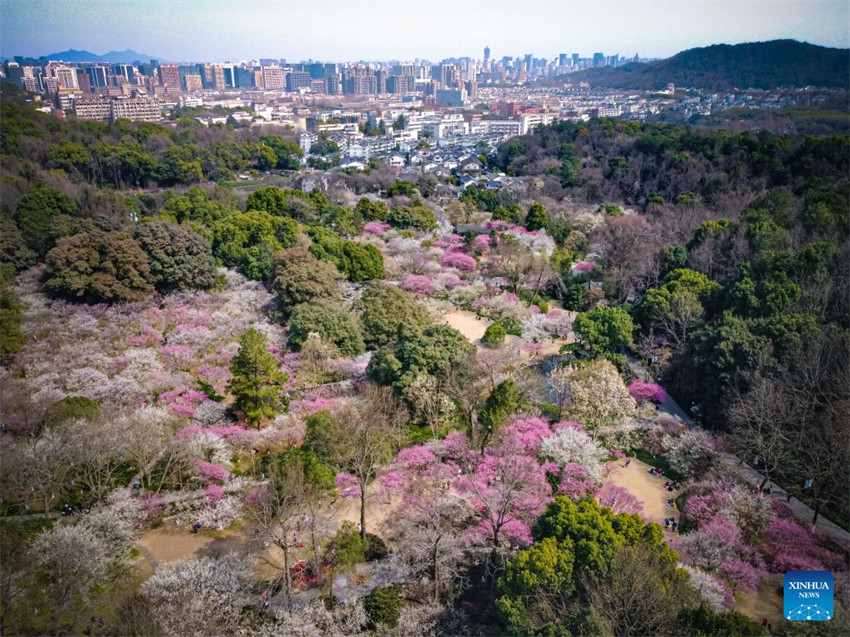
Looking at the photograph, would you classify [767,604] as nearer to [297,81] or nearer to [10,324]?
[10,324]

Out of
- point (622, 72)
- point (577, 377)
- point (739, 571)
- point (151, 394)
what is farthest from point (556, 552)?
point (622, 72)

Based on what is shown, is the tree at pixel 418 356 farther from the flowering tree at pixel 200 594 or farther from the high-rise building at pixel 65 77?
the high-rise building at pixel 65 77

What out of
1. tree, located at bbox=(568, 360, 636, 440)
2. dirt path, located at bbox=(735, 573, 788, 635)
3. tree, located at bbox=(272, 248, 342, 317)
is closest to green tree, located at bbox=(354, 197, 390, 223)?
tree, located at bbox=(272, 248, 342, 317)

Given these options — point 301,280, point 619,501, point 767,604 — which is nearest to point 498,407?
point 619,501

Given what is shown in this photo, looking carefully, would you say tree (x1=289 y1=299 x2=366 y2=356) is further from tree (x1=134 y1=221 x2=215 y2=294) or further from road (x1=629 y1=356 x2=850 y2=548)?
road (x1=629 y1=356 x2=850 y2=548)

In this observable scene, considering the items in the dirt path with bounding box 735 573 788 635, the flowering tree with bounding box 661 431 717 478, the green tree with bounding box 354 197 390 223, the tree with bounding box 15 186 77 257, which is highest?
the tree with bounding box 15 186 77 257

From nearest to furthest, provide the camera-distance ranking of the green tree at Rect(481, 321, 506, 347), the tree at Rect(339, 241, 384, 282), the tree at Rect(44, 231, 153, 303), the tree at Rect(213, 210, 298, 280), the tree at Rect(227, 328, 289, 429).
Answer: the tree at Rect(227, 328, 289, 429), the green tree at Rect(481, 321, 506, 347), the tree at Rect(44, 231, 153, 303), the tree at Rect(213, 210, 298, 280), the tree at Rect(339, 241, 384, 282)
